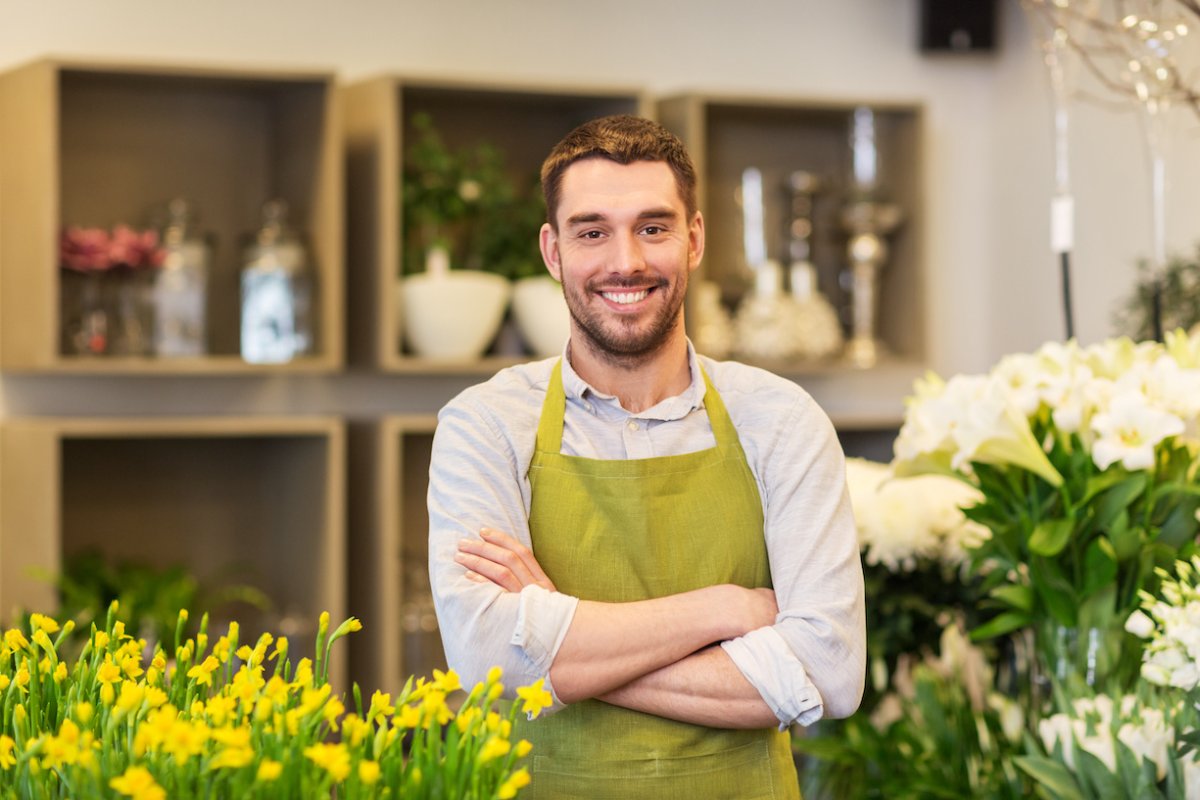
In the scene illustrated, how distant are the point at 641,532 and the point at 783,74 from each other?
2.57 metres

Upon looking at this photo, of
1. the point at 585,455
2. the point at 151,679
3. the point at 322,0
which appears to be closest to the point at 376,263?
the point at 322,0

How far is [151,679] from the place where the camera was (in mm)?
1123

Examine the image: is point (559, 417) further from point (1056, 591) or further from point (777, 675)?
point (1056, 591)

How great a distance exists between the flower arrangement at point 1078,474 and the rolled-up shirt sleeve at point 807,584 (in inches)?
16.2

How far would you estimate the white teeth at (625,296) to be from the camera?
1.55 metres

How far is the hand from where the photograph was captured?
1503mm

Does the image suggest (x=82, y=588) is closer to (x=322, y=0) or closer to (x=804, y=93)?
(x=322, y=0)

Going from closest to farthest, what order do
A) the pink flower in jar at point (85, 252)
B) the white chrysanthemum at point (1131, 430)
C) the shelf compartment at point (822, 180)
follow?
the white chrysanthemum at point (1131, 430), the pink flower in jar at point (85, 252), the shelf compartment at point (822, 180)

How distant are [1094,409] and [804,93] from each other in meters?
1.87

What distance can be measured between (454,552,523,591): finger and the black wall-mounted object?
2.86m

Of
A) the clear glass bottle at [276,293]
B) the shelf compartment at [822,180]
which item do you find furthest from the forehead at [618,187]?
the shelf compartment at [822,180]

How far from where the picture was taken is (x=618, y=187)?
5.10 feet

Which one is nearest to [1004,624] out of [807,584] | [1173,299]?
[807,584]

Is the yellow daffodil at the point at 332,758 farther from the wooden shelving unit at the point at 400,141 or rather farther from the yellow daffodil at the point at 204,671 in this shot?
the wooden shelving unit at the point at 400,141
